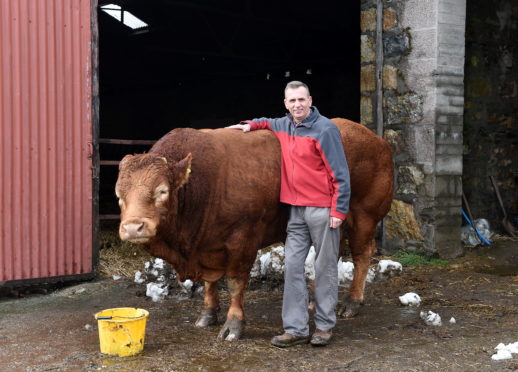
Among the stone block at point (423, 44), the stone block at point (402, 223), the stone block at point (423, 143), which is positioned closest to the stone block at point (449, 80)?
the stone block at point (423, 44)

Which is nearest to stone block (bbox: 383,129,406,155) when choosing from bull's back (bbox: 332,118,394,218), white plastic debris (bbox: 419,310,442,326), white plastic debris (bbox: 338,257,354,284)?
white plastic debris (bbox: 338,257,354,284)

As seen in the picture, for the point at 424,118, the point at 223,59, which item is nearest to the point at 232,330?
the point at 424,118

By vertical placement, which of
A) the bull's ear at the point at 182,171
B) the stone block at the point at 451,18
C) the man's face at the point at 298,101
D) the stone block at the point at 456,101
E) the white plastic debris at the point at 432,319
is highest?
the stone block at the point at 451,18

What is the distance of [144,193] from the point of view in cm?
374

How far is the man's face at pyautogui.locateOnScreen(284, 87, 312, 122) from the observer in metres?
4.21

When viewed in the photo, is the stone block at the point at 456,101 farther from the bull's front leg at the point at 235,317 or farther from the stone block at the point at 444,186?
the bull's front leg at the point at 235,317

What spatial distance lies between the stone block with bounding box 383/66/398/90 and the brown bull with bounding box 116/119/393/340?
9.70 feet

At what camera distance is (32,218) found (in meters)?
5.68

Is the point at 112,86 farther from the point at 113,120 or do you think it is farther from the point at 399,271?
the point at 399,271

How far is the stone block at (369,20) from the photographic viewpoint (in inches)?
289

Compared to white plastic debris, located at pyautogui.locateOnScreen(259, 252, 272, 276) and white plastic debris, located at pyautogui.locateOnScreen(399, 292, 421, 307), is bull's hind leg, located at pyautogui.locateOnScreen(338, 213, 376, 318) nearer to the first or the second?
white plastic debris, located at pyautogui.locateOnScreen(399, 292, 421, 307)

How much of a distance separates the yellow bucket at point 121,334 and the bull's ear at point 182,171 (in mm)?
887

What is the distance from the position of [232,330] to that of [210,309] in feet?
1.43

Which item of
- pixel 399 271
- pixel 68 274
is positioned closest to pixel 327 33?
pixel 399 271
